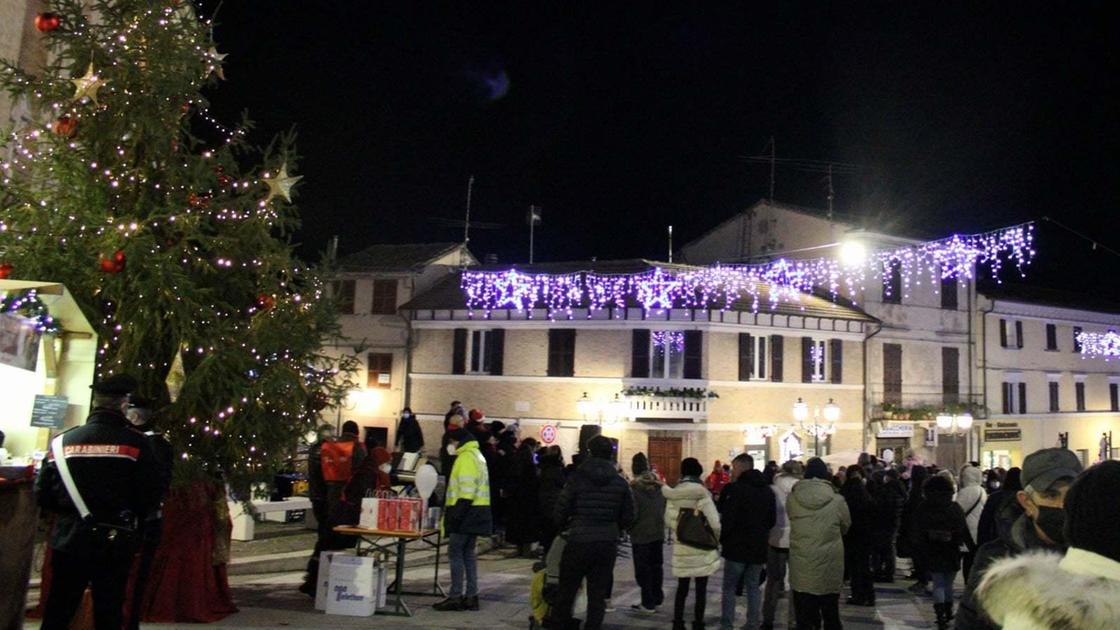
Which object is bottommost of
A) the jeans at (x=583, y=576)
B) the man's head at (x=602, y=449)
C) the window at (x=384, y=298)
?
the jeans at (x=583, y=576)

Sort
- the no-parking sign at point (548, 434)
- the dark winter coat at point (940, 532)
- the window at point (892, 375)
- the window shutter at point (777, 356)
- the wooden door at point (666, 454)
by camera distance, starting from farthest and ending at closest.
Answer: the window at point (892, 375), the window shutter at point (777, 356), the wooden door at point (666, 454), the no-parking sign at point (548, 434), the dark winter coat at point (940, 532)

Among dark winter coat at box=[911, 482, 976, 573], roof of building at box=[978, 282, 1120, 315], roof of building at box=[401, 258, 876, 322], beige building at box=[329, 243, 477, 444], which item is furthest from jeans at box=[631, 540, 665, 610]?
roof of building at box=[978, 282, 1120, 315]

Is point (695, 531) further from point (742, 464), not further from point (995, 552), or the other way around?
point (995, 552)

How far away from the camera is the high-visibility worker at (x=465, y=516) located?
8875 millimetres

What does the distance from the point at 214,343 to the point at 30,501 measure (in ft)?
9.43

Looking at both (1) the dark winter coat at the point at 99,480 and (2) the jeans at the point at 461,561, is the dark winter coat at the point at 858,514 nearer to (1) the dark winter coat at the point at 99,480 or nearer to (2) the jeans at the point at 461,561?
(2) the jeans at the point at 461,561

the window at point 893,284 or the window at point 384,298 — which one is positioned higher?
the window at point 893,284

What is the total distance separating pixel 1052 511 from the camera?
3.72 meters

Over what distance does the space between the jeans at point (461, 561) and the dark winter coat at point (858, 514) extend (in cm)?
479

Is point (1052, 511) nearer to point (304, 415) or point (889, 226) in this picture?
point (304, 415)

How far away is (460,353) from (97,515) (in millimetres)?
27571

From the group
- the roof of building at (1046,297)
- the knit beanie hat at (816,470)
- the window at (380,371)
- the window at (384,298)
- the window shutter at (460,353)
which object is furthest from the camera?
the roof of building at (1046,297)

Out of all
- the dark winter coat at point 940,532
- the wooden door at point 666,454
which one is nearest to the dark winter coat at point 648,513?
the dark winter coat at point 940,532

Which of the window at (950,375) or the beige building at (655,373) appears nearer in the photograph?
the beige building at (655,373)
